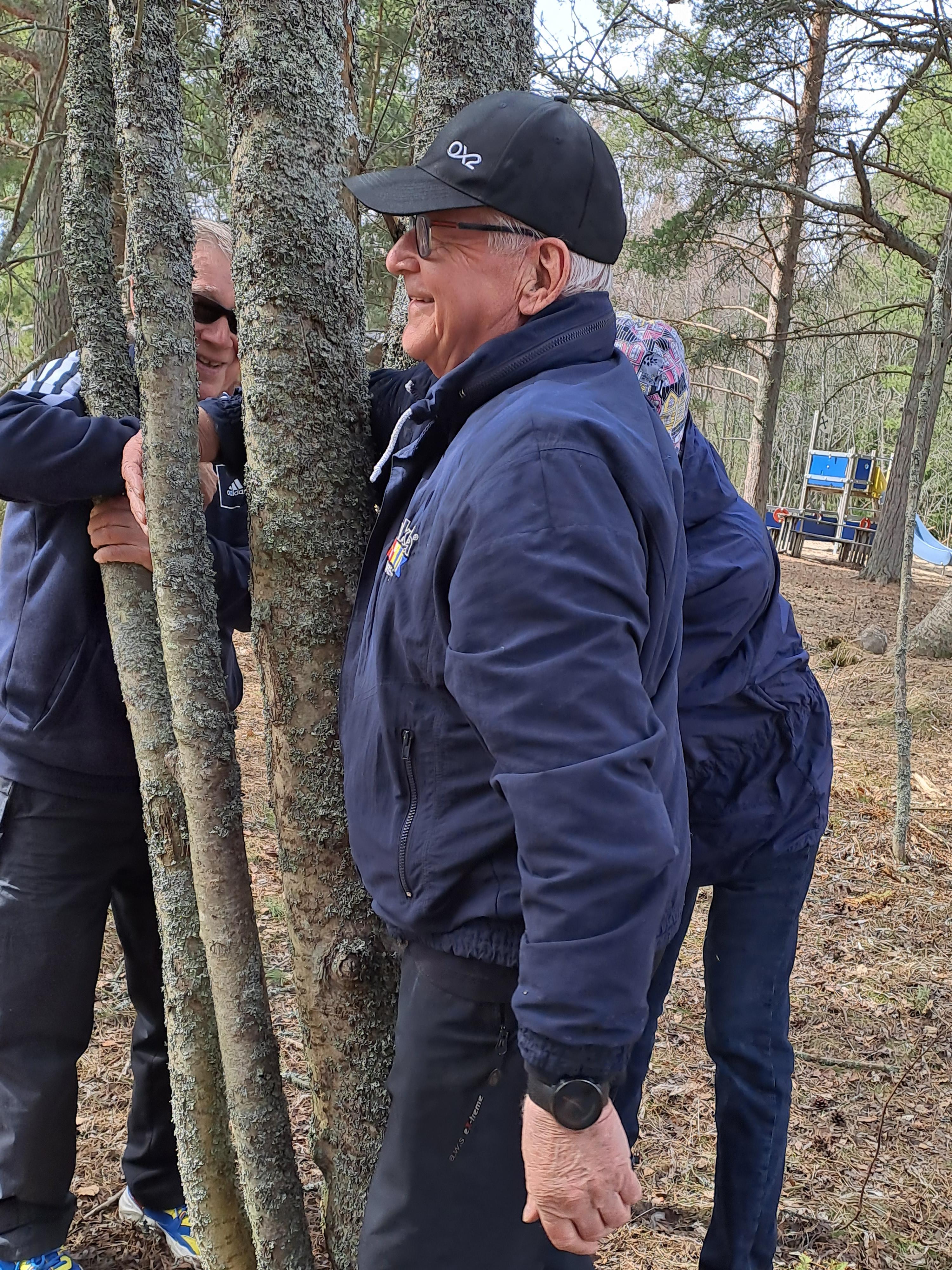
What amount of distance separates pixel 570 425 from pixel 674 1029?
285 centimetres

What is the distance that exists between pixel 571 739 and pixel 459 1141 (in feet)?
2.14

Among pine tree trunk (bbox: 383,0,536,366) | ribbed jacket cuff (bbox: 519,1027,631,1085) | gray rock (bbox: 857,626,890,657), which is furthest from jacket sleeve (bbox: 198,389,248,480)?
gray rock (bbox: 857,626,890,657)

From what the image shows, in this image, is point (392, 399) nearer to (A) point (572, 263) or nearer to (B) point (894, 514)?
(A) point (572, 263)

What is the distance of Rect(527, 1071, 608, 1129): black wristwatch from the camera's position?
3.73 feet

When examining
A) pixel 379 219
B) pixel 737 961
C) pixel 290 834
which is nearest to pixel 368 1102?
pixel 290 834

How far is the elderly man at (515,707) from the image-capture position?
1124mm

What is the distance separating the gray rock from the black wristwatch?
28.8 feet

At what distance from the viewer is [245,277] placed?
1607 mm

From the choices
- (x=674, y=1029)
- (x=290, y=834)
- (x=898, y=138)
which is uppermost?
(x=898, y=138)

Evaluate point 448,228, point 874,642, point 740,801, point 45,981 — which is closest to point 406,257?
point 448,228

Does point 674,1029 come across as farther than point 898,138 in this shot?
No

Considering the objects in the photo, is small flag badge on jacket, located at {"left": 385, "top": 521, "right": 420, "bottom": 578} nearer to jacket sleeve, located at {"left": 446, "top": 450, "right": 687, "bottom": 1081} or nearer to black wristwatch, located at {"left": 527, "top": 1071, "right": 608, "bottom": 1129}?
jacket sleeve, located at {"left": 446, "top": 450, "right": 687, "bottom": 1081}

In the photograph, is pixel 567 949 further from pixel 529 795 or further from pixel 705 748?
pixel 705 748

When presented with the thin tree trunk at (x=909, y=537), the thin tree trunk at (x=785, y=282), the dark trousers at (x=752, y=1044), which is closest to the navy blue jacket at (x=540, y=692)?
the dark trousers at (x=752, y=1044)
